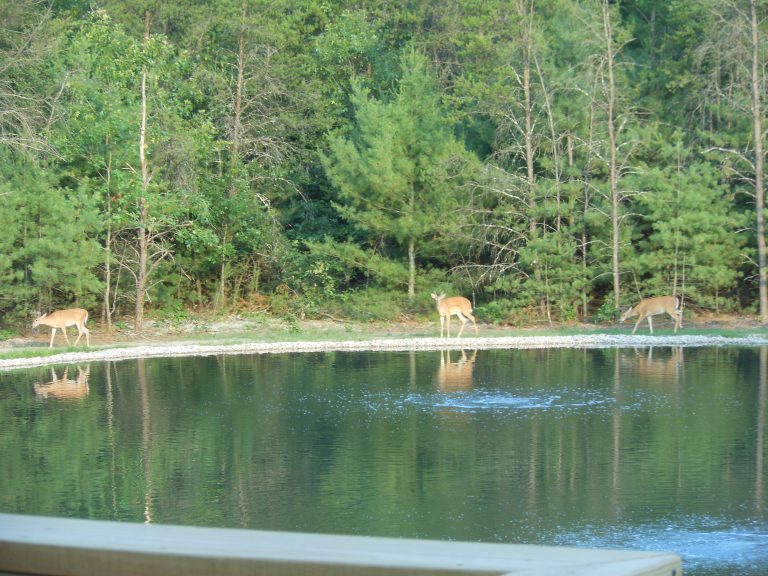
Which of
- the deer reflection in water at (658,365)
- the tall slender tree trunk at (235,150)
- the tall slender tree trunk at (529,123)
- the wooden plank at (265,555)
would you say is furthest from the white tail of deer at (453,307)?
the wooden plank at (265,555)

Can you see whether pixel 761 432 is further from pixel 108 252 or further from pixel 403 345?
pixel 108 252

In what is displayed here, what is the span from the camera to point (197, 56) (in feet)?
106

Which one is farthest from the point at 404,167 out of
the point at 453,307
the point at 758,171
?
the point at 758,171

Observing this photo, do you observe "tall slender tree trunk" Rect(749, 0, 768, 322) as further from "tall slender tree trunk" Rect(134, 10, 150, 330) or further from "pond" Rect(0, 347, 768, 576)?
"tall slender tree trunk" Rect(134, 10, 150, 330)

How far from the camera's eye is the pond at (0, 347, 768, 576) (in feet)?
28.7

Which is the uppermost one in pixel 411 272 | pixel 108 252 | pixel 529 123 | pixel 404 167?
pixel 529 123

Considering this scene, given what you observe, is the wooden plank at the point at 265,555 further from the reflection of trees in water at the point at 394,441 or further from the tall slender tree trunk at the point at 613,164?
the tall slender tree trunk at the point at 613,164

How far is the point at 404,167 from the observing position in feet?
97.0

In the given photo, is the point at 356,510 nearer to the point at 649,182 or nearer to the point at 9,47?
the point at 649,182

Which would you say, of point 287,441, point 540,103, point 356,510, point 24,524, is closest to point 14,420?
point 287,441

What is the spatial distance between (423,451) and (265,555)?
913 cm

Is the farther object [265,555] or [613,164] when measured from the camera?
[613,164]

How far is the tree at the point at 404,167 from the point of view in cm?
2931

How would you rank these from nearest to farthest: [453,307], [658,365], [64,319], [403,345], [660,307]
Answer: [658,365] → [403,345] → [64,319] → [660,307] → [453,307]
